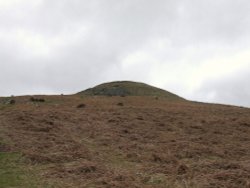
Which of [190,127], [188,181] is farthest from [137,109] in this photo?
[188,181]

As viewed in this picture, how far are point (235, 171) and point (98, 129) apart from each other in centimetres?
990

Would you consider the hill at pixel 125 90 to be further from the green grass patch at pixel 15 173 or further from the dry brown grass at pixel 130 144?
the green grass patch at pixel 15 173

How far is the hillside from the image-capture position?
46.8 feet

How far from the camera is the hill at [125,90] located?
59000 millimetres

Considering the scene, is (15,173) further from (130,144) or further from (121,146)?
(130,144)

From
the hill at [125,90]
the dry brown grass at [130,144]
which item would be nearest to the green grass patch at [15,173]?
the dry brown grass at [130,144]

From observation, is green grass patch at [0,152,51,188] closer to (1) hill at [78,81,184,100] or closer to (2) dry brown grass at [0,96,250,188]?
(2) dry brown grass at [0,96,250,188]

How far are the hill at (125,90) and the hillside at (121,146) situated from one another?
26.0 metres

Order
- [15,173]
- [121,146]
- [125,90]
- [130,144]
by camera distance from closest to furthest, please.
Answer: [15,173] → [121,146] → [130,144] → [125,90]

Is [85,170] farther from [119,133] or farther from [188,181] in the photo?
[119,133]

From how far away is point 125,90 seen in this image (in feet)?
200

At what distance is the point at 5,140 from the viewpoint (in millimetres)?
19844

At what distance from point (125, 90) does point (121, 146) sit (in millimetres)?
41326

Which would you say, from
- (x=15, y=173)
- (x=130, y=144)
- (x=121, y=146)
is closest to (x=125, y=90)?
(x=130, y=144)
